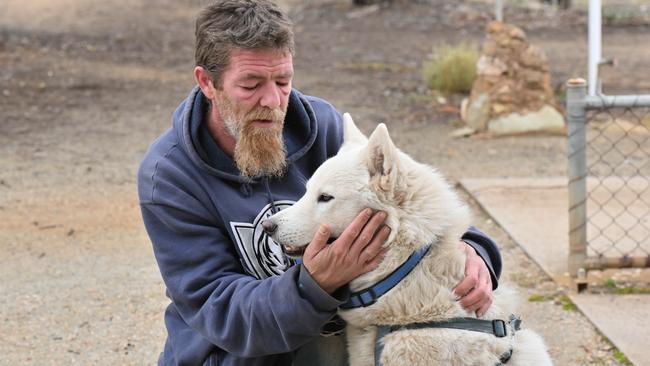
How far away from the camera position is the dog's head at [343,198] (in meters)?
3.07

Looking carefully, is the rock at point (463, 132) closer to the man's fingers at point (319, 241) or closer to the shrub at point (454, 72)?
the shrub at point (454, 72)

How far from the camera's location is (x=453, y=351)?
307 cm

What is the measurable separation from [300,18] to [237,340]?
17154 millimetres

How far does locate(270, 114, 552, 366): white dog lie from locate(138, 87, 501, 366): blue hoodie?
152mm

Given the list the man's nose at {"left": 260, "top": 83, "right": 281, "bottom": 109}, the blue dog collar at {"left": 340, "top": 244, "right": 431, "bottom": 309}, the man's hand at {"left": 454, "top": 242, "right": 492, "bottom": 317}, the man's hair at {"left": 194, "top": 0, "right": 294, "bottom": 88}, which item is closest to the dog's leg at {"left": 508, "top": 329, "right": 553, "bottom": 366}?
the man's hand at {"left": 454, "top": 242, "right": 492, "bottom": 317}

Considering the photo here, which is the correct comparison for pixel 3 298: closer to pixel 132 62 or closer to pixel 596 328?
pixel 596 328

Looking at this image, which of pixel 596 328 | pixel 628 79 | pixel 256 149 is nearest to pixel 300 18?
pixel 628 79

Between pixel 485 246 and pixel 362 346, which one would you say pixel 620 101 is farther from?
pixel 362 346

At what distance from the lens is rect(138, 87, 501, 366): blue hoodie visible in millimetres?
3023

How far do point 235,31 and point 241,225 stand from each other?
2.15 feet

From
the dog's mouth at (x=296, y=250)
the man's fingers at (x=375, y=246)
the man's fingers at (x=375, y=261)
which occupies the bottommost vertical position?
the man's fingers at (x=375, y=261)

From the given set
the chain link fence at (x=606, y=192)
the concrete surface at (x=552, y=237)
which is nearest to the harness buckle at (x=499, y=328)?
the concrete surface at (x=552, y=237)

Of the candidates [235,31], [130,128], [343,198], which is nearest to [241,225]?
[343,198]

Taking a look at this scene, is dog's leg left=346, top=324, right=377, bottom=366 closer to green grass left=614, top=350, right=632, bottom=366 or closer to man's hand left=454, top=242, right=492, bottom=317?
man's hand left=454, top=242, right=492, bottom=317
